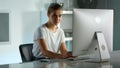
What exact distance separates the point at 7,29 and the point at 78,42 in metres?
2.15

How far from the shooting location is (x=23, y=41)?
434cm

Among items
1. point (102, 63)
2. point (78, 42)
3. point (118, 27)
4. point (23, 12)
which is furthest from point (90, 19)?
point (118, 27)

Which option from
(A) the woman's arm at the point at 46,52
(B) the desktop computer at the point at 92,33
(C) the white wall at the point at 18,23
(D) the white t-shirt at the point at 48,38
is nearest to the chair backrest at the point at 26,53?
(D) the white t-shirt at the point at 48,38

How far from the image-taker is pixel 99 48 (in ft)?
7.81

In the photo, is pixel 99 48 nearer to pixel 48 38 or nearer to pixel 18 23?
A: pixel 48 38

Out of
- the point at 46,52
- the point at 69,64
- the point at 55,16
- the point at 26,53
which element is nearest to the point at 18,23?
the point at 26,53

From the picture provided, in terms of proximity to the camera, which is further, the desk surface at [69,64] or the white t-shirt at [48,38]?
the white t-shirt at [48,38]

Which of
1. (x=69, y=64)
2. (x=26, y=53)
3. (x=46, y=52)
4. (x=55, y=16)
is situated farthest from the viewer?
(x=26, y=53)

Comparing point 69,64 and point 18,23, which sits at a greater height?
point 18,23

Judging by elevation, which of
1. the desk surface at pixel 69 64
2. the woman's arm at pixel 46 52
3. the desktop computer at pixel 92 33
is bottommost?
the desk surface at pixel 69 64

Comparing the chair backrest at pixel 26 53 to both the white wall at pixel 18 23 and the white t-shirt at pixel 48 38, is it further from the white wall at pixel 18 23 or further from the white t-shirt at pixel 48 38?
the white wall at pixel 18 23

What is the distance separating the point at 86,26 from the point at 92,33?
0.10 m

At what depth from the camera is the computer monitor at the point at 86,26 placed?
2.27 meters

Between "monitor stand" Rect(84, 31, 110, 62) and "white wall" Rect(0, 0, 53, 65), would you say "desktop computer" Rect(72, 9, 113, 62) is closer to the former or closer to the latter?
"monitor stand" Rect(84, 31, 110, 62)
